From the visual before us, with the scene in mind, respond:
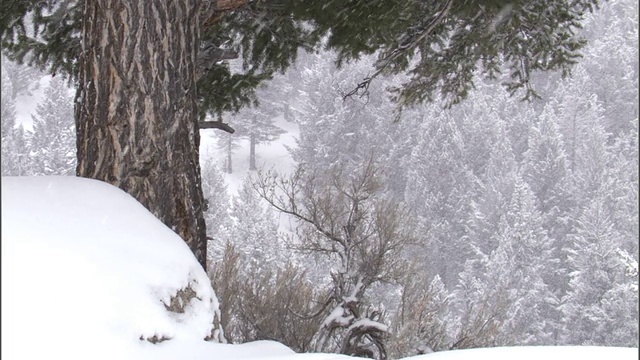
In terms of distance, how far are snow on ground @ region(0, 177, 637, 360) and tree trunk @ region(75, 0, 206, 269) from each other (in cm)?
36

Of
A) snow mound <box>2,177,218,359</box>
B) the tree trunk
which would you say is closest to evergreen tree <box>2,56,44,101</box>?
the tree trunk

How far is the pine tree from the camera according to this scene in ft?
135

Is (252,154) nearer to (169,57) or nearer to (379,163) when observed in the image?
(379,163)

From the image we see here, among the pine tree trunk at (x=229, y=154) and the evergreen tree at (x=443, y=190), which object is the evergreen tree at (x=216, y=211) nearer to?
the pine tree trunk at (x=229, y=154)

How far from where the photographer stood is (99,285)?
2500 millimetres

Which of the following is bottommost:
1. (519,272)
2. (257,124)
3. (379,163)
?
(519,272)

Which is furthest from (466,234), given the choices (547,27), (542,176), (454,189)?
(547,27)

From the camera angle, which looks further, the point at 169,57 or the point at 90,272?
the point at 169,57

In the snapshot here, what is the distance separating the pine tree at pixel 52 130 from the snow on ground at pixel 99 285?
39254 mm

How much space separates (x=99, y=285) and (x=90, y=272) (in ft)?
0.20

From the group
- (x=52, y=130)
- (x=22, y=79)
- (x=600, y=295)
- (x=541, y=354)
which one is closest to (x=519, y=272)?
(x=600, y=295)

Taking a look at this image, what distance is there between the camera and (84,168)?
3707 millimetres

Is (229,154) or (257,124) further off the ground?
(257,124)

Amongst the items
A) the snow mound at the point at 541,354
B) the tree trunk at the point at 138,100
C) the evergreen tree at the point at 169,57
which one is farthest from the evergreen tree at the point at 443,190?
the snow mound at the point at 541,354
